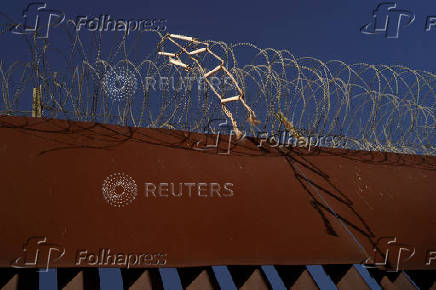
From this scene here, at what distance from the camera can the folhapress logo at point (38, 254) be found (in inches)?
141

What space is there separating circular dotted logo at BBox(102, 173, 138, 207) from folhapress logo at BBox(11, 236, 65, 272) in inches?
24.4

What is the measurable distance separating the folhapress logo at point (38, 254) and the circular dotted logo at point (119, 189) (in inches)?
24.4

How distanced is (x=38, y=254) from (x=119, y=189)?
0.88m

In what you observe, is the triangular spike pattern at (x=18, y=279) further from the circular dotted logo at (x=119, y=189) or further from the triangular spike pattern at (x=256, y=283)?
the triangular spike pattern at (x=256, y=283)

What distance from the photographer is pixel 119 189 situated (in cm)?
416

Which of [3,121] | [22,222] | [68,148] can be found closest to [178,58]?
[68,148]

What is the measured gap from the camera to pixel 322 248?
4.60 metres

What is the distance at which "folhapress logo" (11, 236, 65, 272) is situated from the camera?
358 cm

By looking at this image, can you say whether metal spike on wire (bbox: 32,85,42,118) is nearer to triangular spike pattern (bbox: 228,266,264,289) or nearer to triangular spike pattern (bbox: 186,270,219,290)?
triangular spike pattern (bbox: 186,270,219,290)

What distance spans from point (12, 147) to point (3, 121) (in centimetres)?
33

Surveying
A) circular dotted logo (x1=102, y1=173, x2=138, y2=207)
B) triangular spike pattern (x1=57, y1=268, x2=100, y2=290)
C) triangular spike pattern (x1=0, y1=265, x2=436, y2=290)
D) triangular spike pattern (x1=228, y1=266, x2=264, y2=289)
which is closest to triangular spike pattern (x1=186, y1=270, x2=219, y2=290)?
triangular spike pattern (x1=0, y1=265, x2=436, y2=290)

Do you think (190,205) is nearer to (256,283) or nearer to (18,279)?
(256,283)

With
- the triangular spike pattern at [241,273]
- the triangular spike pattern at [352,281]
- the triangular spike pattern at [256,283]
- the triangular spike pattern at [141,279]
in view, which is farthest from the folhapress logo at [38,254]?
the triangular spike pattern at [352,281]

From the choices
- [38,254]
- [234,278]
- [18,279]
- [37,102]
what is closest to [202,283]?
[234,278]
